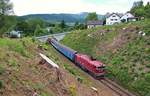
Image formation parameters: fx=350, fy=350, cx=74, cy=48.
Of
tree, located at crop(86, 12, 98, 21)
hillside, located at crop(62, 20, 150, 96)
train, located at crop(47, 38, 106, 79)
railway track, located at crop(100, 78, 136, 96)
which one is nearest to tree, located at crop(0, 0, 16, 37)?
hillside, located at crop(62, 20, 150, 96)

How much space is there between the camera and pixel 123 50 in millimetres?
44875

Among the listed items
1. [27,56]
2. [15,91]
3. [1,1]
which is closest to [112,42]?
[1,1]

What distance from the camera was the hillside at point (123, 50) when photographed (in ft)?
115

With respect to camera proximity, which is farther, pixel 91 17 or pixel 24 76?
pixel 91 17

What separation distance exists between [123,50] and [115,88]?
1267 cm

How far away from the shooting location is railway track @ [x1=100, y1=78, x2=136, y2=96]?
103ft

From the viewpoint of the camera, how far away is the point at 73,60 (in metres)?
43.8

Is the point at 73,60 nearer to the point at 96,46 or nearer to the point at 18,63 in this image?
the point at 96,46

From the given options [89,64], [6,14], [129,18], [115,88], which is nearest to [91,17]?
[129,18]

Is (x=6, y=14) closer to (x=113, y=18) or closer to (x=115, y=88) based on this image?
(x=115, y=88)

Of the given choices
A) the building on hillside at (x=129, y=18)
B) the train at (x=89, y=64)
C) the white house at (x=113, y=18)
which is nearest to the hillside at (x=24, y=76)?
the train at (x=89, y=64)

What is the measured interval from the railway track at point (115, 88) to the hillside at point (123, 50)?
3.17 feet

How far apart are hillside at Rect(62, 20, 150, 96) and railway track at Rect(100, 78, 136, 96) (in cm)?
97

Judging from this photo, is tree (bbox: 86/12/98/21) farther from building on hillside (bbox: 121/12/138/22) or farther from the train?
the train
